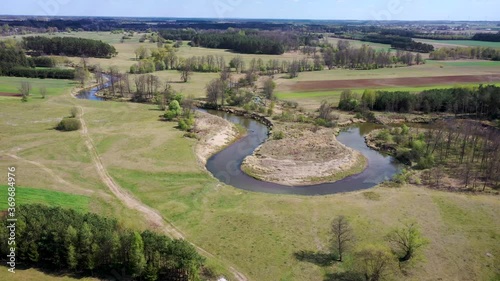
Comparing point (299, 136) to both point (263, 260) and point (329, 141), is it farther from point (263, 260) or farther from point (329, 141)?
point (263, 260)

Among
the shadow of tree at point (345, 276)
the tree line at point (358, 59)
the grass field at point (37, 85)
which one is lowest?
the shadow of tree at point (345, 276)

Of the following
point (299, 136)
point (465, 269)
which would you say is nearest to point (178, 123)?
point (299, 136)

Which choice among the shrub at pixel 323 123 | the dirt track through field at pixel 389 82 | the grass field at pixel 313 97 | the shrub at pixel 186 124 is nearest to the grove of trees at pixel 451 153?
the shrub at pixel 323 123

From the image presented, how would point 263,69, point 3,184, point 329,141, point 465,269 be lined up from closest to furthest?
1. point 465,269
2. point 3,184
3. point 329,141
4. point 263,69

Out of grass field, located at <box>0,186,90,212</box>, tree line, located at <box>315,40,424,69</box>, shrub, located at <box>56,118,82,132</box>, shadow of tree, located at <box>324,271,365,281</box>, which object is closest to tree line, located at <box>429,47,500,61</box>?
tree line, located at <box>315,40,424,69</box>

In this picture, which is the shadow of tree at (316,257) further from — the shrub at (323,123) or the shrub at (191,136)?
the shrub at (323,123)

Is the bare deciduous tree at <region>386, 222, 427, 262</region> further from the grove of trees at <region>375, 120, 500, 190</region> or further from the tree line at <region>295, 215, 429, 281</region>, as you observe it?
the grove of trees at <region>375, 120, 500, 190</region>

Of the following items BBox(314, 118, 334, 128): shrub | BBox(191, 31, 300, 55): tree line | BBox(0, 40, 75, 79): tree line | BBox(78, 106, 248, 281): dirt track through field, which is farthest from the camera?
BBox(191, 31, 300, 55): tree line
